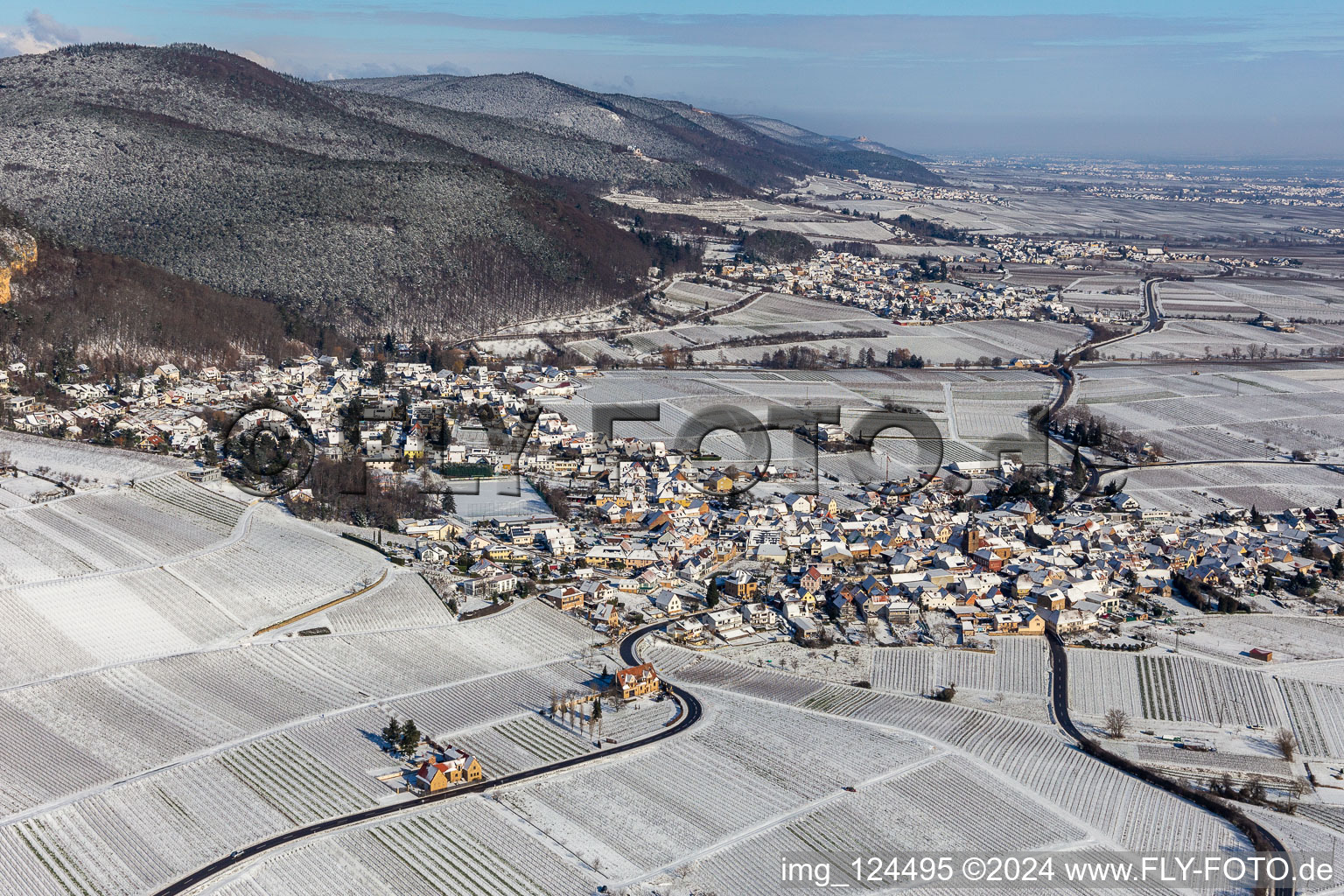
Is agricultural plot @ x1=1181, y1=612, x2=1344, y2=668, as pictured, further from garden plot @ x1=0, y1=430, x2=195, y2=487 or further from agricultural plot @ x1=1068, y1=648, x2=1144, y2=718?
garden plot @ x1=0, y1=430, x2=195, y2=487

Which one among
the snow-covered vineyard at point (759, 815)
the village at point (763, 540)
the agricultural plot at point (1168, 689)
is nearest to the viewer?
the snow-covered vineyard at point (759, 815)

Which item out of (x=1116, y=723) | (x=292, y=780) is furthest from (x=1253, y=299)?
(x=292, y=780)

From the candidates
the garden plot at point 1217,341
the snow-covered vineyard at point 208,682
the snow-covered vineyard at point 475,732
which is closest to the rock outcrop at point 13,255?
the snow-covered vineyard at point 208,682

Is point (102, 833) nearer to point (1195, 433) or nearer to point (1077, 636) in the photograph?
point (1077, 636)

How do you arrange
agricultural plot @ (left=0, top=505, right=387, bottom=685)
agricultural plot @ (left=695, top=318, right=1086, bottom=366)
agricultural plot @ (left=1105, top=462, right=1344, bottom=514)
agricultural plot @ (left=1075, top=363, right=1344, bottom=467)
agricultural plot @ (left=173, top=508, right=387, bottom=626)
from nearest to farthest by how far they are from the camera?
1. agricultural plot @ (left=0, top=505, right=387, bottom=685)
2. agricultural plot @ (left=173, top=508, right=387, bottom=626)
3. agricultural plot @ (left=1105, top=462, right=1344, bottom=514)
4. agricultural plot @ (left=1075, top=363, right=1344, bottom=467)
5. agricultural plot @ (left=695, top=318, right=1086, bottom=366)

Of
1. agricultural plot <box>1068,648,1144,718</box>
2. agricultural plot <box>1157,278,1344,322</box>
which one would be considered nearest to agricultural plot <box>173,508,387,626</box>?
agricultural plot <box>1068,648,1144,718</box>

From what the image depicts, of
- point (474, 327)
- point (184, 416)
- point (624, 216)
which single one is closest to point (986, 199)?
point (624, 216)

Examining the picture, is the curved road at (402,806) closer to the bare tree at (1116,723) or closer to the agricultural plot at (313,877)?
the agricultural plot at (313,877)
